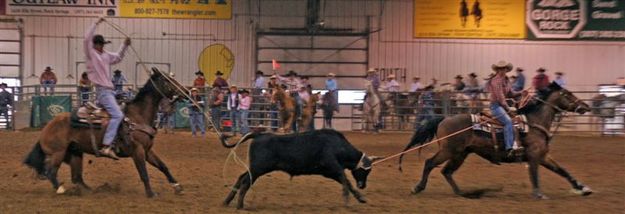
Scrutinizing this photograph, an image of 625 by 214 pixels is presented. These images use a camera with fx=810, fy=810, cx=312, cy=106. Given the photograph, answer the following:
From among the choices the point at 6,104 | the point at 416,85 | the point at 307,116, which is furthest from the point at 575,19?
the point at 6,104

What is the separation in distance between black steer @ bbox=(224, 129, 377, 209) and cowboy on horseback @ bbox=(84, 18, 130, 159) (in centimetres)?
175

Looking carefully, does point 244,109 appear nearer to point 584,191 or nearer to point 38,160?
point 38,160

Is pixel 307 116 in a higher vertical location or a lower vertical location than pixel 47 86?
lower

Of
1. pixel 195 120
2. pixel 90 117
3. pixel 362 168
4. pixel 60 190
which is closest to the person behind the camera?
pixel 362 168

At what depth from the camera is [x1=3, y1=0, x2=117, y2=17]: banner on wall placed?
81.7 feet

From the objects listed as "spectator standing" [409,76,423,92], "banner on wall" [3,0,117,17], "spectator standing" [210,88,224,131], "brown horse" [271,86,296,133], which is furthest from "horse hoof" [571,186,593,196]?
"banner on wall" [3,0,117,17]

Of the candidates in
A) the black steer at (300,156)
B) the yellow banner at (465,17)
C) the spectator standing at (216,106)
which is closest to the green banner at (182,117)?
the spectator standing at (216,106)

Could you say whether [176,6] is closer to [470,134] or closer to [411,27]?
[411,27]

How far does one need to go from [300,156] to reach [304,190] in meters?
1.84

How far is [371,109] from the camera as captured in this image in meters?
21.6

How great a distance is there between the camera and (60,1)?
25.1 meters

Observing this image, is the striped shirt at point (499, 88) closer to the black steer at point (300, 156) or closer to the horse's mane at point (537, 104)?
the horse's mane at point (537, 104)

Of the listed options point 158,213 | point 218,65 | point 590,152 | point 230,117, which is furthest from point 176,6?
point 158,213

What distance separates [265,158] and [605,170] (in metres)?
6.91
